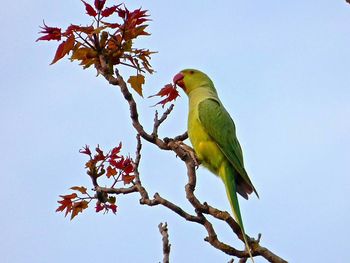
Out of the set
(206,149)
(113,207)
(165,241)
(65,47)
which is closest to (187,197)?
(165,241)

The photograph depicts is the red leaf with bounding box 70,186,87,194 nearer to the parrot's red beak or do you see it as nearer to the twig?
the twig

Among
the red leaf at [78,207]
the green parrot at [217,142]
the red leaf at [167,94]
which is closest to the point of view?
the red leaf at [78,207]

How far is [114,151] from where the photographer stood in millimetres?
3617

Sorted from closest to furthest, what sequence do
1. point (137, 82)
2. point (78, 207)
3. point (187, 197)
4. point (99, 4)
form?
point (187, 197) < point (99, 4) < point (137, 82) < point (78, 207)

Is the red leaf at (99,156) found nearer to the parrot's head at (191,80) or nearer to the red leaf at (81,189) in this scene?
the red leaf at (81,189)

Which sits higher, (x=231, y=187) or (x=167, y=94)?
(x=167, y=94)

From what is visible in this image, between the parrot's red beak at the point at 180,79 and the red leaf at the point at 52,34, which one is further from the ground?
the parrot's red beak at the point at 180,79

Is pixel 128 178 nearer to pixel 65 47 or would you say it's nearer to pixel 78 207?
pixel 78 207

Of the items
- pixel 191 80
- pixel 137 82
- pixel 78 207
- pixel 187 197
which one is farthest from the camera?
pixel 191 80

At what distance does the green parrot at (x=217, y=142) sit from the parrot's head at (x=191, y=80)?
16 cm

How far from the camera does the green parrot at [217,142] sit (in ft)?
14.9

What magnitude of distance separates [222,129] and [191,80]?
28.6 inches

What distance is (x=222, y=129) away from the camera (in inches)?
189

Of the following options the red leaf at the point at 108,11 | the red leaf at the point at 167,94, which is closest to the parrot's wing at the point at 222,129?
the red leaf at the point at 167,94
